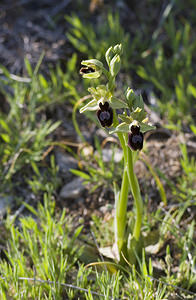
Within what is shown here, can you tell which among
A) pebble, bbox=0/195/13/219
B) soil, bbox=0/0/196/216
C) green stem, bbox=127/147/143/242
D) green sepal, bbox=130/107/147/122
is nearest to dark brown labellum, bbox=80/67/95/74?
green sepal, bbox=130/107/147/122

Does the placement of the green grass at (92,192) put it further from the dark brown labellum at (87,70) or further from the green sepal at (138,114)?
the dark brown labellum at (87,70)

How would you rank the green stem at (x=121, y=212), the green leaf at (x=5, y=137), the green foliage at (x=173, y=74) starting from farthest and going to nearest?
1. the green foliage at (x=173, y=74)
2. the green leaf at (x=5, y=137)
3. the green stem at (x=121, y=212)

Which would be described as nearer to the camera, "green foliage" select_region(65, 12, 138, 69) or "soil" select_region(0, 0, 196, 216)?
"soil" select_region(0, 0, 196, 216)

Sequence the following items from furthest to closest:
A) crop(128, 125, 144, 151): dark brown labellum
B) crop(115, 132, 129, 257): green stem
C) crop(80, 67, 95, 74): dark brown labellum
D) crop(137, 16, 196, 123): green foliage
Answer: crop(137, 16, 196, 123): green foliage
crop(115, 132, 129, 257): green stem
crop(80, 67, 95, 74): dark brown labellum
crop(128, 125, 144, 151): dark brown labellum

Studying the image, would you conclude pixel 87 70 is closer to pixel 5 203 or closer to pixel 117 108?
pixel 117 108

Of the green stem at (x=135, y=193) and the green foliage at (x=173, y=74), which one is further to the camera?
the green foliage at (x=173, y=74)

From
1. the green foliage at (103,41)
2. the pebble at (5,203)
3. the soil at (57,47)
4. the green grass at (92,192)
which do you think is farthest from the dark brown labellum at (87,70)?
the green foliage at (103,41)

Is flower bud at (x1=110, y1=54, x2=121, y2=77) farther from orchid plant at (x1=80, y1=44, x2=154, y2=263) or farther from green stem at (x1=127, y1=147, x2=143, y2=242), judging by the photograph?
green stem at (x1=127, y1=147, x2=143, y2=242)

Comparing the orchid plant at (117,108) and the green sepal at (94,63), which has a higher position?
the green sepal at (94,63)
